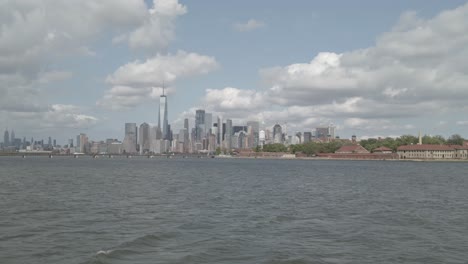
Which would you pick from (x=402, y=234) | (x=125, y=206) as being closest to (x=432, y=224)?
(x=402, y=234)

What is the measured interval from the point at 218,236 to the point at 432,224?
15665 millimetres

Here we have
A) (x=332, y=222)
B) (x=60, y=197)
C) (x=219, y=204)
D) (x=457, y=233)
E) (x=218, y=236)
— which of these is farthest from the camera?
(x=60, y=197)

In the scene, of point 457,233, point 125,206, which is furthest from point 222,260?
point 125,206

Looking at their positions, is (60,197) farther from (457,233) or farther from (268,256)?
(457,233)

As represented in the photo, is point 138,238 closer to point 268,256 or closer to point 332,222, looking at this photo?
point 268,256

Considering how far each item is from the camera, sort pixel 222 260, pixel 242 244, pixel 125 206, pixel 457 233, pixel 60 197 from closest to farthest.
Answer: pixel 222 260, pixel 242 244, pixel 457 233, pixel 125 206, pixel 60 197

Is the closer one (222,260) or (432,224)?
(222,260)

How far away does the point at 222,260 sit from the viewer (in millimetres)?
21891

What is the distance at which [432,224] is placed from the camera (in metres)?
33.6

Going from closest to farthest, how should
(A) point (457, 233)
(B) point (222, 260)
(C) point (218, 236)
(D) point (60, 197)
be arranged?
(B) point (222, 260), (C) point (218, 236), (A) point (457, 233), (D) point (60, 197)

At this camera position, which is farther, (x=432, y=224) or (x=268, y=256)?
(x=432, y=224)

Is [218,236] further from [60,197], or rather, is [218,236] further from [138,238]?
[60,197]

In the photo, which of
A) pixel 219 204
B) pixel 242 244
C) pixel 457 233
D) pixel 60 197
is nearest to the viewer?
pixel 242 244

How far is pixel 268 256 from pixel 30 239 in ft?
42.6
